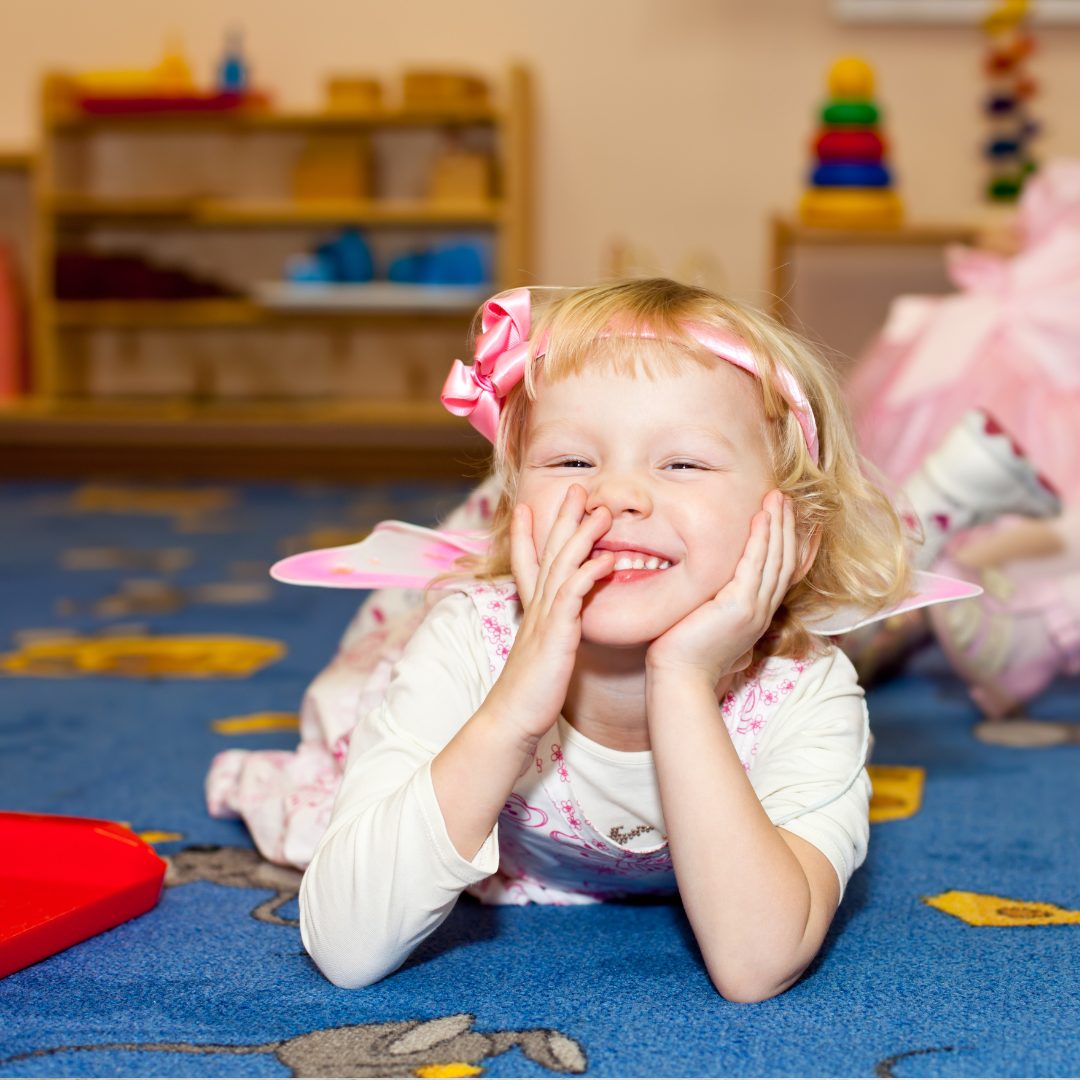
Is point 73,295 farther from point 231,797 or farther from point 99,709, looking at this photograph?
point 231,797

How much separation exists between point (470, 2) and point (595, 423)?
322cm

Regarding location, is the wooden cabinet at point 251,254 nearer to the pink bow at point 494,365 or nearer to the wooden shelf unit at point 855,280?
the wooden shelf unit at point 855,280

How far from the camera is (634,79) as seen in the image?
3555 millimetres

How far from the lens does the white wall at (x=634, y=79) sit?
3457 millimetres

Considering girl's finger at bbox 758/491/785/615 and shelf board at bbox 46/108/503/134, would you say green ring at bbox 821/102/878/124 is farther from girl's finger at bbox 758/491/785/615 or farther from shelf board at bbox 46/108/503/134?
girl's finger at bbox 758/491/785/615

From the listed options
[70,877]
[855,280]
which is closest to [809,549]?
[70,877]

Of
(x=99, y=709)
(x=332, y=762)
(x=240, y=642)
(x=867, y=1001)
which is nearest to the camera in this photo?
(x=867, y=1001)

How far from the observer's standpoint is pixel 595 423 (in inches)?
26.4

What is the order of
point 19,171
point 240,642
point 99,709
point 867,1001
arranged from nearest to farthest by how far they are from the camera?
point 867,1001
point 99,709
point 240,642
point 19,171

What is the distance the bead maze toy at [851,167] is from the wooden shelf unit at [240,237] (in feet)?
2.85

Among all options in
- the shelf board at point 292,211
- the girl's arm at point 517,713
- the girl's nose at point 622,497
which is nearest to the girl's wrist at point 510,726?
the girl's arm at point 517,713

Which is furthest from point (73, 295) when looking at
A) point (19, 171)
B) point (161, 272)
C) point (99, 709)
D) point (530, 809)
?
point (530, 809)

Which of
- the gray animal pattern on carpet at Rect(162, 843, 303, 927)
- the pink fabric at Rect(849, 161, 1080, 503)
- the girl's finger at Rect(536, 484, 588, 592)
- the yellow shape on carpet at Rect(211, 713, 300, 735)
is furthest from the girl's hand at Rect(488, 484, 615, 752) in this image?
the pink fabric at Rect(849, 161, 1080, 503)

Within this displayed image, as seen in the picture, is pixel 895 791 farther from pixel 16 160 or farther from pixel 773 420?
pixel 16 160
